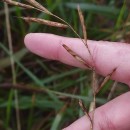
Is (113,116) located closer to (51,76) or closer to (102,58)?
(102,58)

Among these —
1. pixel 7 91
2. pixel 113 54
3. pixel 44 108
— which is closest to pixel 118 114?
pixel 113 54

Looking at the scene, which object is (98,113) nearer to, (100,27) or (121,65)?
(121,65)

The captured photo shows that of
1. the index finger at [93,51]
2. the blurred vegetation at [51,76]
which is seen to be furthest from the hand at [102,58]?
the blurred vegetation at [51,76]

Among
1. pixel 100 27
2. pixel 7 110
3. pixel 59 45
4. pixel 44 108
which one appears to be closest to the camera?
pixel 59 45

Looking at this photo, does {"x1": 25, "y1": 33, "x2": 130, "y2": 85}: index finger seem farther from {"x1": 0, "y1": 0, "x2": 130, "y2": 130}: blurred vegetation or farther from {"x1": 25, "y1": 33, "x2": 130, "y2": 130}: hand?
{"x1": 0, "y1": 0, "x2": 130, "y2": 130}: blurred vegetation

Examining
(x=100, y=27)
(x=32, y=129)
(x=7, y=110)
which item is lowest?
(x=32, y=129)

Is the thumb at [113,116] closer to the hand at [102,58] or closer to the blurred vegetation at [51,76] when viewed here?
the hand at [102,58]
